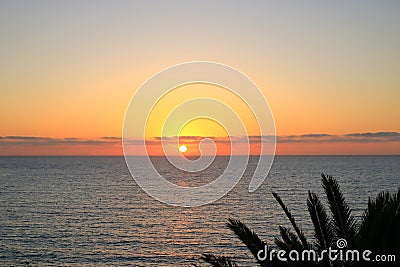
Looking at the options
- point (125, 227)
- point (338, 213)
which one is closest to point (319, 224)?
point (338, 213)

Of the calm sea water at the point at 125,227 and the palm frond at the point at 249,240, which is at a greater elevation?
the calm sea water at the point at 125,227

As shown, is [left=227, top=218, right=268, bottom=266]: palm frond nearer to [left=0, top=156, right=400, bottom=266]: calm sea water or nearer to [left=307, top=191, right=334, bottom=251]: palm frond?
[left=307, top=191, right=334, bottom=251]: palm frond

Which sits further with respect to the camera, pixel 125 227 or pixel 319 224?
pixel 125 227

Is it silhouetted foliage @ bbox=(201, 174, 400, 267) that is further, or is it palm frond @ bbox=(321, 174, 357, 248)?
palm frond @ bbox=(321, 174, 357, 248)

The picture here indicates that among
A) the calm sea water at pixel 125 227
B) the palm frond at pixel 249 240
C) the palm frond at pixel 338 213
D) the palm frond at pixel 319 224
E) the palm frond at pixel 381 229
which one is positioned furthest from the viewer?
the calm sea water at pixel 125 227

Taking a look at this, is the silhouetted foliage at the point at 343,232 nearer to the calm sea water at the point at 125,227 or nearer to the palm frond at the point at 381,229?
the palm frond at the point at 381,229

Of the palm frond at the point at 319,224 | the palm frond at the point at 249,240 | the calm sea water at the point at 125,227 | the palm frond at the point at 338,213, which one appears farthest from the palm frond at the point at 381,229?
the calm sea water at the point at 125,227

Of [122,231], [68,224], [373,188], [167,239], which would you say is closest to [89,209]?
[68,224]

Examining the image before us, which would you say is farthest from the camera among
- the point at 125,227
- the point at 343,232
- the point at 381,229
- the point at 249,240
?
the point at 125,227

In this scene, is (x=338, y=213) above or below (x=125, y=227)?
below

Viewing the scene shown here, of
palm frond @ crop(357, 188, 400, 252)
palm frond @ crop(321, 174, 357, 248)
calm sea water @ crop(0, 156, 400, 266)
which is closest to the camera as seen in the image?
palm frond @ crop(357, 188, 400, 252)

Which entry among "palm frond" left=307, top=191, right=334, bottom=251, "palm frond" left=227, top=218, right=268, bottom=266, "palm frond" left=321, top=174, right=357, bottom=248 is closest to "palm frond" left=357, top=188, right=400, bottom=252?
"palm frond" left=321, top=174, right=357, bottom=248

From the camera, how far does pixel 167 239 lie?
4591 centimetres

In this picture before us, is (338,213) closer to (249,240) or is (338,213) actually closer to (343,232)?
(343,232)
